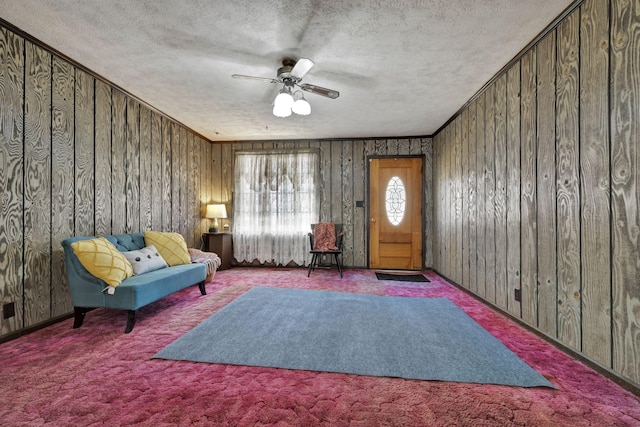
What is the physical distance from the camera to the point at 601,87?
1635mm

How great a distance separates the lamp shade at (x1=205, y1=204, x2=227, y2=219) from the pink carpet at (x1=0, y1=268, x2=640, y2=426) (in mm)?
2971

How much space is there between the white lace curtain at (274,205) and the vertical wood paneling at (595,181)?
3.87 meters

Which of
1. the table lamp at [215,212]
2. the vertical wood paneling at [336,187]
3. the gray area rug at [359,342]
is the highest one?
the vertical wood paneling at [336,187]

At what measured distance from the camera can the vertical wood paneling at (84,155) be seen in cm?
267

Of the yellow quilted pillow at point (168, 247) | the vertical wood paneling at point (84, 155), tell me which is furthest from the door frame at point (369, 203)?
the vertical wood paneling at point (84, 155)

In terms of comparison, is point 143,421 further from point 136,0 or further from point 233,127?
point 233,127

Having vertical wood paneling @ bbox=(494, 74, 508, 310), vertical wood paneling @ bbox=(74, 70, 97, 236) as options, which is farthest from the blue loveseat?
vertical wood paneling @ bbox=(494, 74, 508, 310)

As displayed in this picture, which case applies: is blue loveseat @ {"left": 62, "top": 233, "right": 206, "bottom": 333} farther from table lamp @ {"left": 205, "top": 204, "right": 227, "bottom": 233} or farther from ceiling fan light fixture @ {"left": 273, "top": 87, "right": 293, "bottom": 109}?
table lamp @ {"left": 205, "top": 204, "right": 227, "bottom": 233}

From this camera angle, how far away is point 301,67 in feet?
7.55

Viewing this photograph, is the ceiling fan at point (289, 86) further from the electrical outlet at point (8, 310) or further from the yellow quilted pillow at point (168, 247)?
the electrical outlet at point (8, 310)

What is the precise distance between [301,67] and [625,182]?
92.6 inches

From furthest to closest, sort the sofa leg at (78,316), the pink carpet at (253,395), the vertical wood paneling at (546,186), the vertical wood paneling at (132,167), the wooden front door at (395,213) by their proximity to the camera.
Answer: the wooden front door at (395,213)
the vertical wood paneling at (132,167)
the sofa leg at (78,316)
the vertical wood paneling at (546,186)
the pink carpet at (253,395)

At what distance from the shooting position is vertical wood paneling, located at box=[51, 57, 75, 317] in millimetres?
2436

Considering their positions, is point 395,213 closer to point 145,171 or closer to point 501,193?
point 501,193
